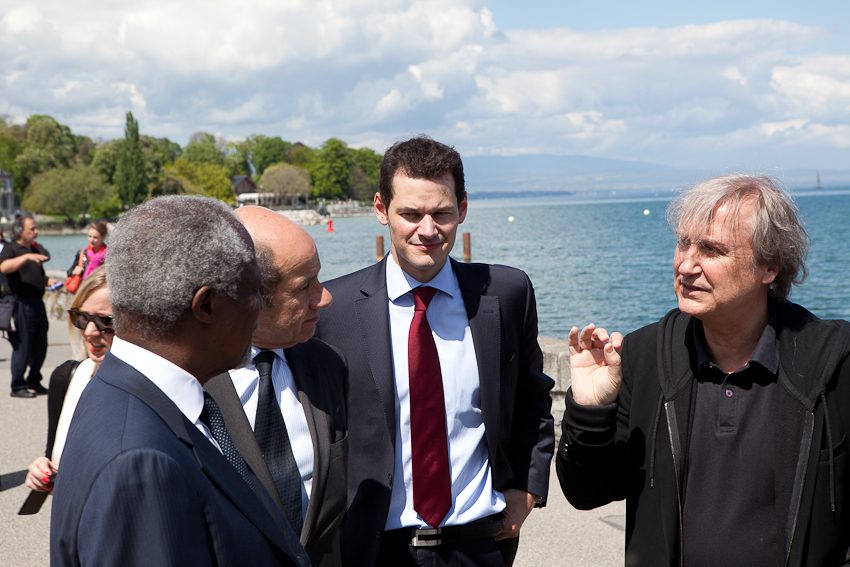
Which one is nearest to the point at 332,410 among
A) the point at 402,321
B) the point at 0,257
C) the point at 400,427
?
the point at 400,427

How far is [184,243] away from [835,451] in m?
2.01

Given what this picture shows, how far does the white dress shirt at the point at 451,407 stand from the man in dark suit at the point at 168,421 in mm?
1120

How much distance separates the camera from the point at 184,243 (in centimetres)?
129

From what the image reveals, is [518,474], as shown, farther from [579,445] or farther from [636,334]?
[636,334]

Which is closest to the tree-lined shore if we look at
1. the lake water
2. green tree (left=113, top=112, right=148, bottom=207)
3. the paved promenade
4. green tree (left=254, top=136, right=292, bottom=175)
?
green tree (left=113, top=112, right=148, bottom=207)

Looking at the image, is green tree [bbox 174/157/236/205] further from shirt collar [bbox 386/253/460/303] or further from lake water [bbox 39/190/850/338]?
shirt collar [bbox 386/253/460/303]

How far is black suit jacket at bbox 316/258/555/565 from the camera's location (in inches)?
95.7

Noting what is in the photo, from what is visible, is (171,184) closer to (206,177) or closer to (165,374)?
(206,177)

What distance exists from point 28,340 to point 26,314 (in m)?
0.36

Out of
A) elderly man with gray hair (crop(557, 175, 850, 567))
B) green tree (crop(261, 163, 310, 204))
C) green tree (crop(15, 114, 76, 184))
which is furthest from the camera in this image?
green tree (crop(261, 163, 310, 204))

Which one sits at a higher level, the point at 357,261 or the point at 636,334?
the point at 636,334

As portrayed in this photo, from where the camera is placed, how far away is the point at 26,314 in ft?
28.7

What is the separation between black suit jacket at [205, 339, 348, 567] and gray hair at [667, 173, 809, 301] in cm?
137

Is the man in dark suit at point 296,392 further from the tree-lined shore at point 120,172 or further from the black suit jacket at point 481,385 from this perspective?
the tree-lined shore at point 120,172
